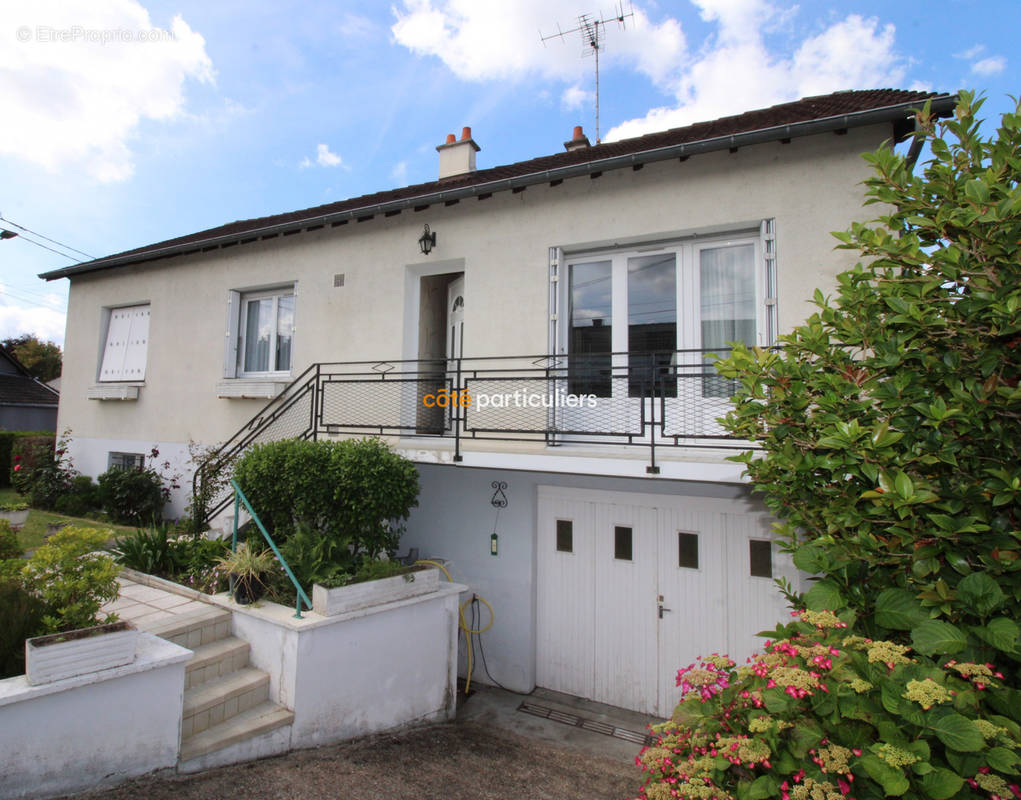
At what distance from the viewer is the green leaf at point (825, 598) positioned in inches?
106

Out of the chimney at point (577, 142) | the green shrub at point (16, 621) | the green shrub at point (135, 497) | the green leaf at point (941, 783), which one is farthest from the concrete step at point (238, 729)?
the chimney at point (577, 142)

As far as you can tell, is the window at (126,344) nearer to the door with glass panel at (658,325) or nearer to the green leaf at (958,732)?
the door with glass panel at (658,325)

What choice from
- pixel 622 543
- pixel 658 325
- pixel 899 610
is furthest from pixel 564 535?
pixel 899 610

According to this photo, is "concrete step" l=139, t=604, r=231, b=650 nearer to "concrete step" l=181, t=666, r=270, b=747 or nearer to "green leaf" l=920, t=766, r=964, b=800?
"concrete step" l=181, t=666, r=270, b=747

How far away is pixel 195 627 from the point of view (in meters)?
4.88

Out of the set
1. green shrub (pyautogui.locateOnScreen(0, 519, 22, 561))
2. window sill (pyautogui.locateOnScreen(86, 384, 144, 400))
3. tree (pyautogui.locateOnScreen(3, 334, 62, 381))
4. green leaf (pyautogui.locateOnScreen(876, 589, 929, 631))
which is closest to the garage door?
green leaf (pyautogui.locateOnScreen(876, 589, 929, 631))

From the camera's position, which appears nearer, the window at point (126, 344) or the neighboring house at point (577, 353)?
the neighboring house at point (577, 353)

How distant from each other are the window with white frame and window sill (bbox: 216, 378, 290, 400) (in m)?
0.33

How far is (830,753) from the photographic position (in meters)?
2.02

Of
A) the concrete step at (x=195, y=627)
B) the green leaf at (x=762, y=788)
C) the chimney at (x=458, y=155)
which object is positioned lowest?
the concrete step at (x=195, y=627)

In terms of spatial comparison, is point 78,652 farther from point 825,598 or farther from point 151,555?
point 825,598

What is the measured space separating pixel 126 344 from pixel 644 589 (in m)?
11.0

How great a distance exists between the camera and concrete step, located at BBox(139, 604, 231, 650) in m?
4.70

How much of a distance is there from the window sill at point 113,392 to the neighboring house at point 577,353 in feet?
4.98
